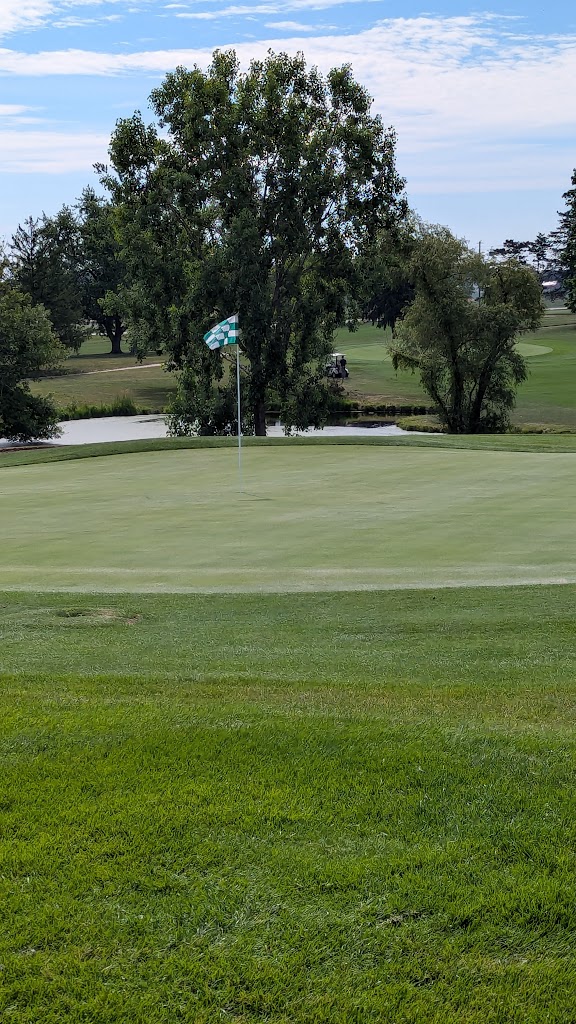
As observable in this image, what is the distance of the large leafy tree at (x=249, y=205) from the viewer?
3894 cm

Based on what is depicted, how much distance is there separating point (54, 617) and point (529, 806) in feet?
19.0

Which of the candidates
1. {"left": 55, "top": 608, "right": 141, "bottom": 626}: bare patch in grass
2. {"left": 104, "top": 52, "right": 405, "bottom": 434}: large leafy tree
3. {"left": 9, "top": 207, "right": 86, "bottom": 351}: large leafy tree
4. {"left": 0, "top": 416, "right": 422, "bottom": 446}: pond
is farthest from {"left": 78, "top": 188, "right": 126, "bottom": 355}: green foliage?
{"left": 55, "top": 608, "right": 141, "bottom": 626}: bare patch in grass

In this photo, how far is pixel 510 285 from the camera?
49.0 m

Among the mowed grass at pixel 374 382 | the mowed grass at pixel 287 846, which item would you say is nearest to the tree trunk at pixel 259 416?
the mowed grass at pixel 374 382

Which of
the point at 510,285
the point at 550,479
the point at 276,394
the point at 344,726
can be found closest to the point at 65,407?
the point at 276,394

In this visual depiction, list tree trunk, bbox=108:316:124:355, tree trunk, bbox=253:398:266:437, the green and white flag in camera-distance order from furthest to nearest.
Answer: tree trunk, bbox=108:316:124:355
tree trunk, bbox=253:398:266:437
the green and white flag

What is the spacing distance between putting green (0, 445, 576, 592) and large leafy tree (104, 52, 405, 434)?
2093 cm

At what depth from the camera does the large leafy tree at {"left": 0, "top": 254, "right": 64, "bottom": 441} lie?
154ft

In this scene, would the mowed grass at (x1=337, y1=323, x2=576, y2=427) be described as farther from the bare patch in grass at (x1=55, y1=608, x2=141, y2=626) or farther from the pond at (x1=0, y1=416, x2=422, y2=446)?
the bare patch in grass at (x1=55, y1=608, x2=141, y2=626)

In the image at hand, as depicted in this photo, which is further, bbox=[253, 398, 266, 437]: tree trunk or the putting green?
bbox=[253, 398, 266, 437]: tree trunk

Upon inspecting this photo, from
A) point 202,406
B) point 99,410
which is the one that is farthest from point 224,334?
point 99,410

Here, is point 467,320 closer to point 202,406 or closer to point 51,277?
point 202,406

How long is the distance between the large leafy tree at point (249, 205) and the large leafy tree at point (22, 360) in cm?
736

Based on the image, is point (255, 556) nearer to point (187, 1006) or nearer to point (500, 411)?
point (187, 1006)
